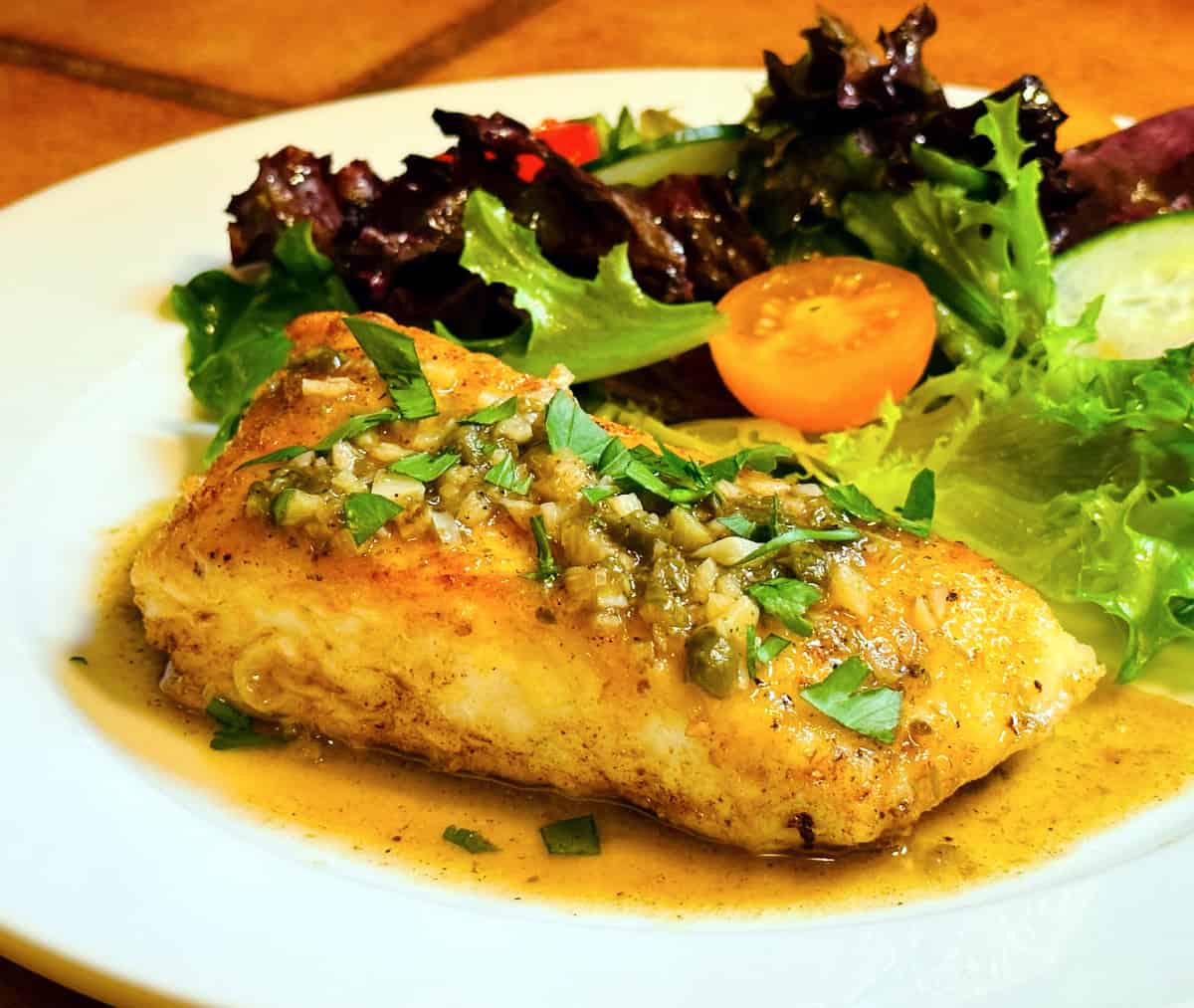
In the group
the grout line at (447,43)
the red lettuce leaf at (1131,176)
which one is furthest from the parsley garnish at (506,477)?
the grout line at (447,43)

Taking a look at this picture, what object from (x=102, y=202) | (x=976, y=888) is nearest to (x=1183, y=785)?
(x=976, y=888)

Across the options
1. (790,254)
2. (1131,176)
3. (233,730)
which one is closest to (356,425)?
(233,730)

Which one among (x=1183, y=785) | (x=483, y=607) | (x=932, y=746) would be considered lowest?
(x=1183, y=785)

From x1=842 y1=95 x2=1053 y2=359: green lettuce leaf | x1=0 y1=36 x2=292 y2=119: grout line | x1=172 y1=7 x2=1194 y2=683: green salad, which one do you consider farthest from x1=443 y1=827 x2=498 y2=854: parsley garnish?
x1=0 y1=36 x2=292 y2=119: grout line

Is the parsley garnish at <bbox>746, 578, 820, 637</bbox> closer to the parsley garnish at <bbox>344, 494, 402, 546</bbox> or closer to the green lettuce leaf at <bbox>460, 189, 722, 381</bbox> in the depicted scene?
the parsley garnish at <bbox>344, 494, 402, 546</bbox>

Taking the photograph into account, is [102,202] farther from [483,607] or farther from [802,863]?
[802,863]

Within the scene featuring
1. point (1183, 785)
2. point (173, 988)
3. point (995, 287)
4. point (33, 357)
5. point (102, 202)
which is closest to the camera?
point (173, 988)

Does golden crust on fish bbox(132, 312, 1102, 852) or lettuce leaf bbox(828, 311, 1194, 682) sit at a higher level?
golden crust on fish bbox(132, 312, 1102, 852)
